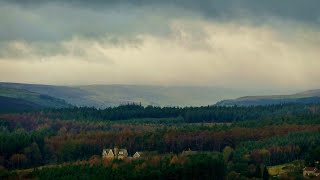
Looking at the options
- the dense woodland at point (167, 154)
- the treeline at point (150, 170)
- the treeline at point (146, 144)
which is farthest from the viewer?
the treeline at point (146, 144)

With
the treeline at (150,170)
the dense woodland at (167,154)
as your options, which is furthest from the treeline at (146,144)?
the treeline at (150,170)

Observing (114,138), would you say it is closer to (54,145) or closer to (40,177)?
(54,145)

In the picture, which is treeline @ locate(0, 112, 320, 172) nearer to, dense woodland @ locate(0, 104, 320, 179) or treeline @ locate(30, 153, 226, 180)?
dense woodland @ locate(0, 104, 320, 179)

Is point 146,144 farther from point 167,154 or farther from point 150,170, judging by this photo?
point 150,170

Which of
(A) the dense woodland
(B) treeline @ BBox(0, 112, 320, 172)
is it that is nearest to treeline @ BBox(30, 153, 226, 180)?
(A) the dense woodland

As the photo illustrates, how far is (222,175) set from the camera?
128 meters

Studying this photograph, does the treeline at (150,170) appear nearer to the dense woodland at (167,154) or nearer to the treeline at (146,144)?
the dense woodland at (167,154)

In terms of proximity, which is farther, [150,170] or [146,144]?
[146,144]

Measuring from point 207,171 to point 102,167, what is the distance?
743 inches

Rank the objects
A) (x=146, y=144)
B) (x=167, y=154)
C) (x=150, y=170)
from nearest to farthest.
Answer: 1. (x=150, y=170)
2. (x=167, y=154)
3. (x=146, y=144)

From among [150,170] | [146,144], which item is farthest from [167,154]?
[150,170]

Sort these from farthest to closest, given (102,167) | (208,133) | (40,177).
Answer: (208,133), (102,167), (40,177)

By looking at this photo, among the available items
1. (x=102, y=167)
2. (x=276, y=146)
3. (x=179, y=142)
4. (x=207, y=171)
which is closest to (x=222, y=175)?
(x=207, y=171)

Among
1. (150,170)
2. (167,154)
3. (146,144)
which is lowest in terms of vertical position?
(167,154)
